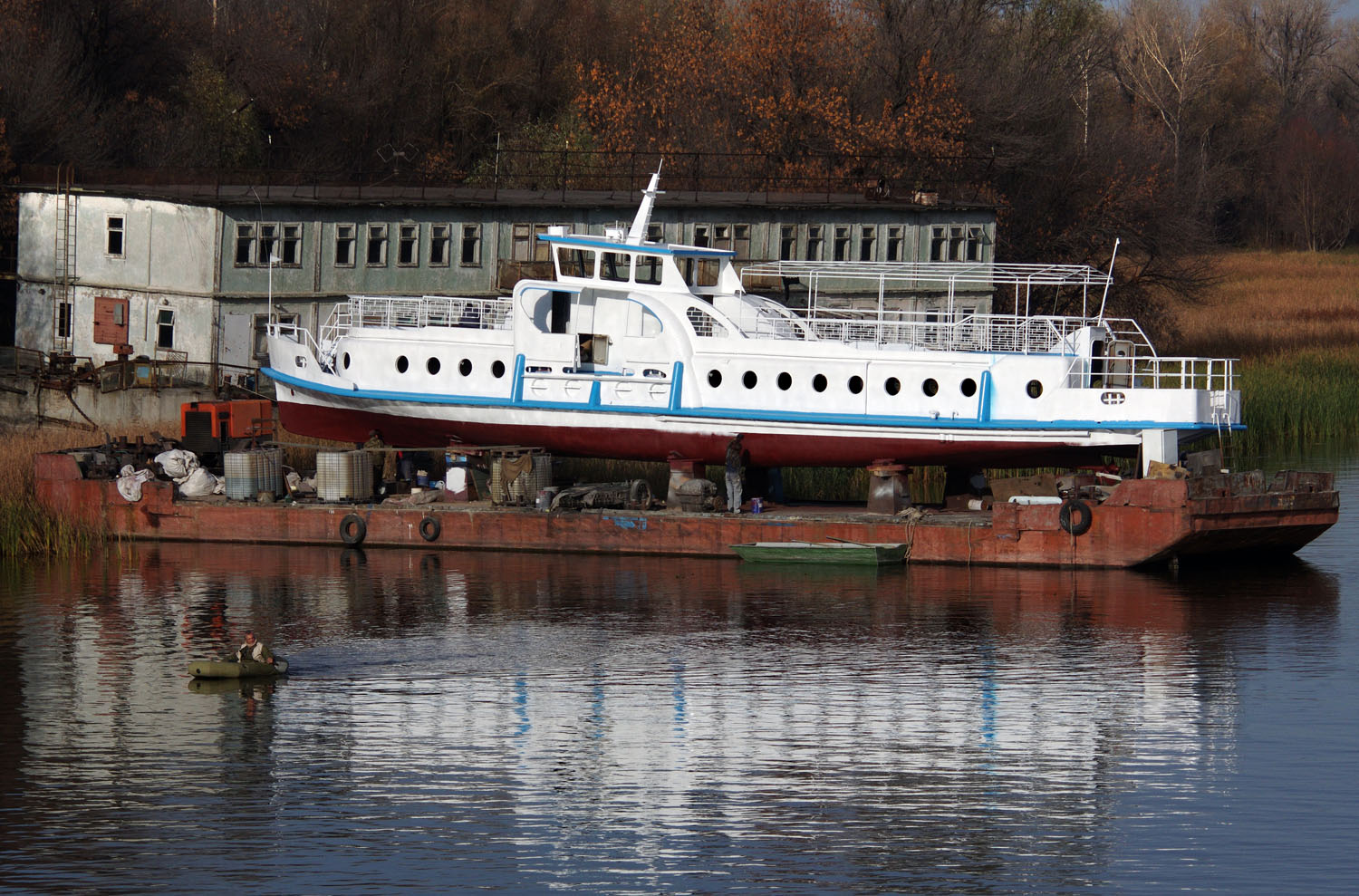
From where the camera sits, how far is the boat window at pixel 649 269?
39.0 meters

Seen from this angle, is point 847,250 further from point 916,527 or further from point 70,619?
point 70,619

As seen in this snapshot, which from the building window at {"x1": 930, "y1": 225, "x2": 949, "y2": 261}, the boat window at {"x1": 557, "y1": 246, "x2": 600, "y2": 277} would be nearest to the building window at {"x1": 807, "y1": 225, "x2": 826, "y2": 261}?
the building window at {"x1": 930, "y1": 225, "x2": 949, "y2": 261}

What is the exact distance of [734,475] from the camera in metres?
36.0

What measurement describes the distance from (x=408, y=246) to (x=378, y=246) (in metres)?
0.82

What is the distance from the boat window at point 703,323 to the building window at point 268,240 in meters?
15.9

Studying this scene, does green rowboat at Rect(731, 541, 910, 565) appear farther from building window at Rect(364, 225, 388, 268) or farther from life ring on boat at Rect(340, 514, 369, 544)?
building window at Rect(364, 225, 388, 268)

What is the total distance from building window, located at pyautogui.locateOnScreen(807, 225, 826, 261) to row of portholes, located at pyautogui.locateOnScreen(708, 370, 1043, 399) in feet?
52.9

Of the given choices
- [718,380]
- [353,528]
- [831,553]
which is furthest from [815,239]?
[353,528]

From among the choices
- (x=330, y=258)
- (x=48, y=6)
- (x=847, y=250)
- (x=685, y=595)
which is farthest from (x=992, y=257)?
(x=48, y=6)

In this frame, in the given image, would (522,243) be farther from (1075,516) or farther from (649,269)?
(1075,516)

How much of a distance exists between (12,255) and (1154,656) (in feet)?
134

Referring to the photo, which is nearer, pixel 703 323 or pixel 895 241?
pixel 703 323

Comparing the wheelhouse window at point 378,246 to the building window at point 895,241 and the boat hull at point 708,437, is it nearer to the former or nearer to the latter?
the boat hull at point 708,437

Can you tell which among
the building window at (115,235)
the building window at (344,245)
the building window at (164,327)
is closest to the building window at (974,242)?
the building window at (344,245)
